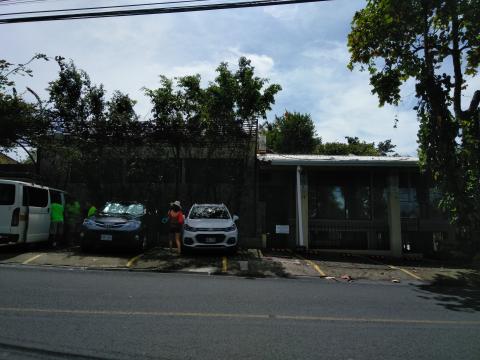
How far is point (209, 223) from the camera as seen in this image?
44.9 feet

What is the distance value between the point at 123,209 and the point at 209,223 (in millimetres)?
2881

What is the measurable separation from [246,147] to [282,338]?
12.2m

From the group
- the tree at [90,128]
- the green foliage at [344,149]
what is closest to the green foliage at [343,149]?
the green foliage at [344,149]

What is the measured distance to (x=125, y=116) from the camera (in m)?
17.5

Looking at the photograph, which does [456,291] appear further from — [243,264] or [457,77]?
[457,77]

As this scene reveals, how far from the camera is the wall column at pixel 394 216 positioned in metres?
17.1

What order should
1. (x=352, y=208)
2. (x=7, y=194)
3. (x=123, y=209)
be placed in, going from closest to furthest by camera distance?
(x=7, y=194) < (x=123, y=209) < (x=352, y=208)

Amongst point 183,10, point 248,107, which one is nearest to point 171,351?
point 183,10

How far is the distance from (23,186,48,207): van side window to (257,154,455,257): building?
7.46m

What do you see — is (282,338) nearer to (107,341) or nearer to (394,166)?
(107,341)

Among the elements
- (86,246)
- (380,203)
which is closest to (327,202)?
(380,203)

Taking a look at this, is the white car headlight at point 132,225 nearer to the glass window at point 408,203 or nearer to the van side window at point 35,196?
the van side window at point 35,196

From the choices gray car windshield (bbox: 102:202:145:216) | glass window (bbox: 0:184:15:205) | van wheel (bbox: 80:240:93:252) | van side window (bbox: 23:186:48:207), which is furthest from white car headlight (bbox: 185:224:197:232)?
glass window (bbox: 0:184:15:205)

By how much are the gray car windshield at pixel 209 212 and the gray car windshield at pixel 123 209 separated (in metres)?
1.66
